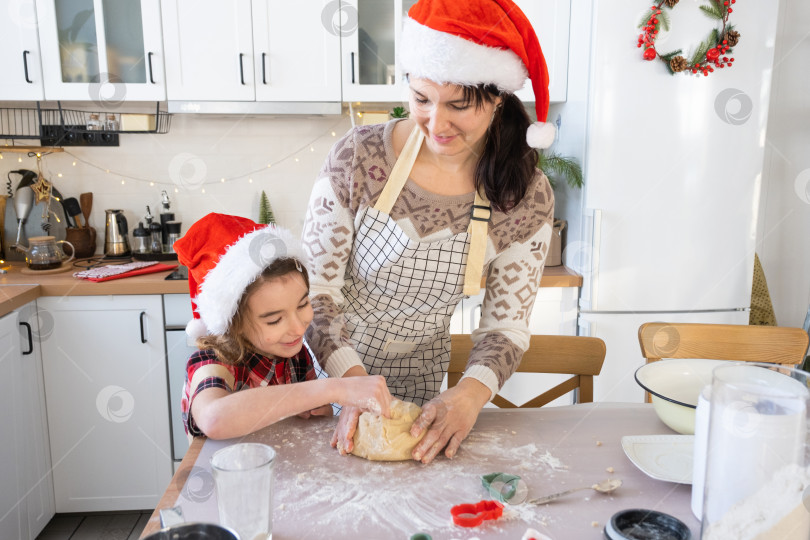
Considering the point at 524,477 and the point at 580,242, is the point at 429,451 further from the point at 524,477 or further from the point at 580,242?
the point at 580,242

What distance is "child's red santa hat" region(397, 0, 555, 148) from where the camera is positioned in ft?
3.43

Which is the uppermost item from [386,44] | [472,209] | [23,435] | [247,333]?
[386,44]

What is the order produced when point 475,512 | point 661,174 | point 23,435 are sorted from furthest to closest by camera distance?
point 661,174, point 23,435, point 475,512

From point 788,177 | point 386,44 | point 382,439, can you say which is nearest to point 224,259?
point 382,439

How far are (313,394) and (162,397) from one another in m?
1.44

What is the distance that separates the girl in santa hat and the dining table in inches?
2.9

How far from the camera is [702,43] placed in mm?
2166

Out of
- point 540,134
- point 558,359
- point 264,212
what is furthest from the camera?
point 264,212

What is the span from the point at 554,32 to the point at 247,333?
1.84m

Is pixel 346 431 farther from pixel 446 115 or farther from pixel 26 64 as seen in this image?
pixel 26 64

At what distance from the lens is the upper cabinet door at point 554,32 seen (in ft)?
7.86

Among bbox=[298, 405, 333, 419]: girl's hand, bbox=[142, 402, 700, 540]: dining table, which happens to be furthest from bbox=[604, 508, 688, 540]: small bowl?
bbox=[298, 405, 333, 419]: girl's hand

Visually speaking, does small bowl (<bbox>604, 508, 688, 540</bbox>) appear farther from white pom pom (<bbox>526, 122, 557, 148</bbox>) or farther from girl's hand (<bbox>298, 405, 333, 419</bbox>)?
white pom pom (<bbox>526, 122, 557, 148</bbox>)

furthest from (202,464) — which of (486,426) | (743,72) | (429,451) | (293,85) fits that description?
(743,72)
